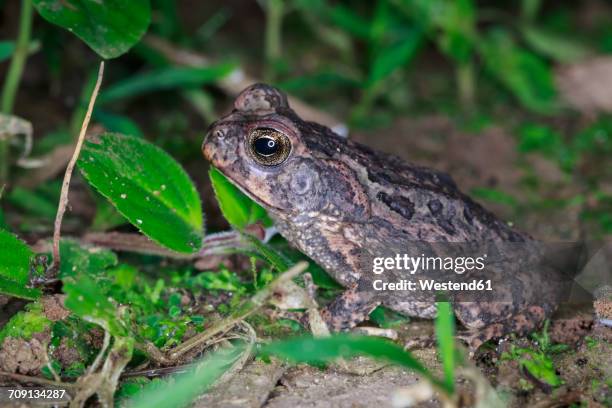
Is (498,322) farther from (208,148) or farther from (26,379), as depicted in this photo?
(26,379)

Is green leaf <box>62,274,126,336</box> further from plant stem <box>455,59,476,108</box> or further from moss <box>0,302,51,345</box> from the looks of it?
plant stem <box>455,59,476,108</box>

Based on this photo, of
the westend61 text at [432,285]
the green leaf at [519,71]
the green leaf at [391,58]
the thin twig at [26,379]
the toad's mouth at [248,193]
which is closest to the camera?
the thin twig at [26,379]

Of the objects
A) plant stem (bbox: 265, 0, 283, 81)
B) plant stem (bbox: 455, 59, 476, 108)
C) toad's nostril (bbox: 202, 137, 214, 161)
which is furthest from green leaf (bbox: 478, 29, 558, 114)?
toad's nostril (bbox: 202, 137, 214, 161)

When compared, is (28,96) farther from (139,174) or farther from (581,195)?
(581,195)

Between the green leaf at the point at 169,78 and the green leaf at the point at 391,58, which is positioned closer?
the green leaf at the point at 169,78

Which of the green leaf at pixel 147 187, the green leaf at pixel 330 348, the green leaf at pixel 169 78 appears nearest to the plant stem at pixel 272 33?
the green leaf at pixel 169 78

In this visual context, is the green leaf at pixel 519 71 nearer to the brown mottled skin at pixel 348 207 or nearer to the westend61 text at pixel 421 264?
the brown mottled skin at pixel 348 207

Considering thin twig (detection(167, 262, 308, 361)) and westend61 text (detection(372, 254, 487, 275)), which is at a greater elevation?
westend61 text (detection(372, 254, 487, 275))
